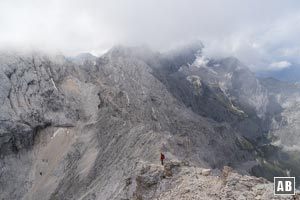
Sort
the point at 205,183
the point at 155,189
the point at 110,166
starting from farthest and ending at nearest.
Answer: the point at 110,166 → the point at 155,189 → the point at 205,183

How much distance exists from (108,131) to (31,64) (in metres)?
55.5

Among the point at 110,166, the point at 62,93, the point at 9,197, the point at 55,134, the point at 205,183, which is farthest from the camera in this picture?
the point at 62,93

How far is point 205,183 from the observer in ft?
247

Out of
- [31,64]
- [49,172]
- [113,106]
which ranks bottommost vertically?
[49,172]

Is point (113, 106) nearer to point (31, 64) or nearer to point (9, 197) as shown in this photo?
point (31, 64)

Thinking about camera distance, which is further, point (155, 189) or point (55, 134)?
point (55, 134)

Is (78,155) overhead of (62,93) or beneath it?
beneath

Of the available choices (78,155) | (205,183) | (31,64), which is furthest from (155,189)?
(31,64)

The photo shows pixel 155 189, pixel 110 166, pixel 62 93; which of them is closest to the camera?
pixel 155 189

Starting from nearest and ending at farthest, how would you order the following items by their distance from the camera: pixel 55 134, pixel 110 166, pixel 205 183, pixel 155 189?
pixel 205 183 < pixel 155 189 < pixel 110 166 < pixel 55 134

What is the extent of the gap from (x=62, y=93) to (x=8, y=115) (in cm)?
2514

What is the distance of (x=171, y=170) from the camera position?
87500mm

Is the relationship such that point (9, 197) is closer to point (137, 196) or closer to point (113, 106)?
point (113, 106)

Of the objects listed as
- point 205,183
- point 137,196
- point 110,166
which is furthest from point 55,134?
point 205,183
